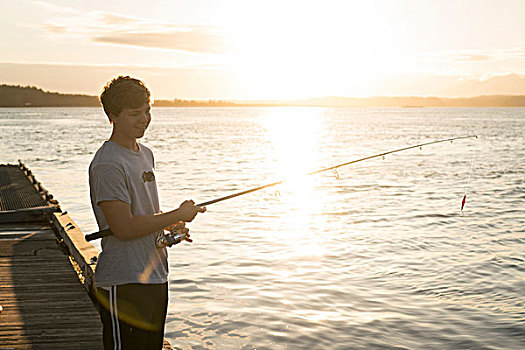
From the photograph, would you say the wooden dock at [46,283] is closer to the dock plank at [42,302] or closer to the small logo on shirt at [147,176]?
the dock plank at [42,302]

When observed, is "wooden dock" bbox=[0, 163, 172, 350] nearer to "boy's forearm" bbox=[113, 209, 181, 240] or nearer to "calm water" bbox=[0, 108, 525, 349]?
"calm water" bbox=[0, 108, 525, 349]

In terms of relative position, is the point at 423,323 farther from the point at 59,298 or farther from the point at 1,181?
the point at 1,181

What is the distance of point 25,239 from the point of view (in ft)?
34.2

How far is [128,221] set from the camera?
3.08 metres

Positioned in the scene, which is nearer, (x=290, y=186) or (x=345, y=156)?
(x=290, y=186)

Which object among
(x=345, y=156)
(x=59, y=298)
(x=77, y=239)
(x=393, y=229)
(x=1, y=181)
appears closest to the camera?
(x=59, y=298)

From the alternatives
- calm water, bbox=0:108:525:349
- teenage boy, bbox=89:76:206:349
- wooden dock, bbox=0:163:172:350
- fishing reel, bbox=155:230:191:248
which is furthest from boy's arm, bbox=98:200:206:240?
calm water, bbox=0:108:525:349

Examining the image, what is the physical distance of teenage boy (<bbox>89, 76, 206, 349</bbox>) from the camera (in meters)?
3.07

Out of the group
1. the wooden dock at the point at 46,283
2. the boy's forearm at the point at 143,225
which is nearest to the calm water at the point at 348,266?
the wooden dock at the point at 46,283

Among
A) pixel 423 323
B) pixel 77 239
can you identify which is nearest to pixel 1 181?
pixel 77 239

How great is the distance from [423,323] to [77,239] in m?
5.52

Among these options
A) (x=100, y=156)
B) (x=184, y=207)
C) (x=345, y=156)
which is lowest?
(x=345, y=156)

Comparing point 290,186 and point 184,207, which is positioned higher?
point 184,207

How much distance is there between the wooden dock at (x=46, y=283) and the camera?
5.77 m
